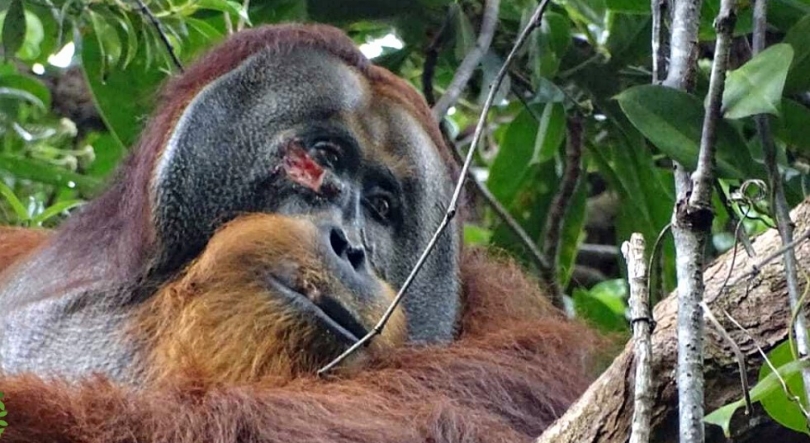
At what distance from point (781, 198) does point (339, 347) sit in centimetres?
92

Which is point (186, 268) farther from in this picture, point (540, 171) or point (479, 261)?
point (540, 171)

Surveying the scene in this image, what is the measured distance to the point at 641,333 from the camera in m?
1.70

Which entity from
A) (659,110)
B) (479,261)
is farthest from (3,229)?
(659,110)

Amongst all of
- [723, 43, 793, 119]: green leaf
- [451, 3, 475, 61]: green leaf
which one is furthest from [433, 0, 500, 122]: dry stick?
[723, 43, 793, 119]: green leaf

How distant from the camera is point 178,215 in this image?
2.82 m

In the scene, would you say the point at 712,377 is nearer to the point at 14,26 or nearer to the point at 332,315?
the point at 332,315

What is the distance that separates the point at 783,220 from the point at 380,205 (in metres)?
1.17

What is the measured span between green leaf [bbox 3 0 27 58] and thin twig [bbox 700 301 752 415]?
6.34 ft

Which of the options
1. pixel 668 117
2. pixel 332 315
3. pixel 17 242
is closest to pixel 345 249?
pixel 332 315

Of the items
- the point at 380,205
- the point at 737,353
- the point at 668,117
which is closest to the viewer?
the point at 737,353

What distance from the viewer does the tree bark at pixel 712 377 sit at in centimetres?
184

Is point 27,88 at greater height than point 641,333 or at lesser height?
greater

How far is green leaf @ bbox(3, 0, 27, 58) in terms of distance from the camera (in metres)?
3.20

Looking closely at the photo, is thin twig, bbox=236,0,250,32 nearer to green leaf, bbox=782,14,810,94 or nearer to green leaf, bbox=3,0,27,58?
green leaf, bbox=3,0,27,58
